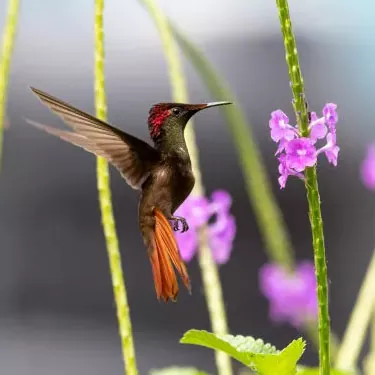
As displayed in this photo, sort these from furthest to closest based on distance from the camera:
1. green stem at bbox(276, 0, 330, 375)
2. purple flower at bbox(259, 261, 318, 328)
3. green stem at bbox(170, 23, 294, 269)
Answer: purple flower at bbox(259, 261, 318, 328), green stem at bbox(170, 23, 294, 269), green stem at bbox(276, 0, 330, 375)

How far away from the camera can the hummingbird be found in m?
0.72

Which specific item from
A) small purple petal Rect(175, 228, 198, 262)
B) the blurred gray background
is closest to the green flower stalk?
small purple petal Rect(175, 228, 198, 262)

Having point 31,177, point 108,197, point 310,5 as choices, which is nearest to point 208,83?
point 108,197

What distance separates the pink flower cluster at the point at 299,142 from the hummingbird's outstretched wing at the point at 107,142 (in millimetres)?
121

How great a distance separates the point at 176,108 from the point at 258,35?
3560 mm

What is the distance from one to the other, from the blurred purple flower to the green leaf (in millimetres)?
364

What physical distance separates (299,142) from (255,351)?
208mm

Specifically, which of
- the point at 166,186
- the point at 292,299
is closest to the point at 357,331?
the point at 292,299

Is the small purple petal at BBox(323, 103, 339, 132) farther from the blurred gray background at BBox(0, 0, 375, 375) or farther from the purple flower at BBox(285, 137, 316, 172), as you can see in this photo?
the blurred gray background at BBox(0, 0, 375, 375)

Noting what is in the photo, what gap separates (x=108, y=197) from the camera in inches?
32.5

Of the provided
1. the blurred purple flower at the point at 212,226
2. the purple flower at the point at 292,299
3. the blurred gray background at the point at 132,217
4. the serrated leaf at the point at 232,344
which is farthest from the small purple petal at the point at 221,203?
the blurred gray background at the point at 132,217

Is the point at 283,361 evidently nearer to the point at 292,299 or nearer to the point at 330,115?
the point at 330,115

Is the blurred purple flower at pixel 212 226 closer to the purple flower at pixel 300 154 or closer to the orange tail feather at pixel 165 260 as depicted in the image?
the orange tail feather at pixel 165 260

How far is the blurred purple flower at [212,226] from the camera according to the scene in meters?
1.16
